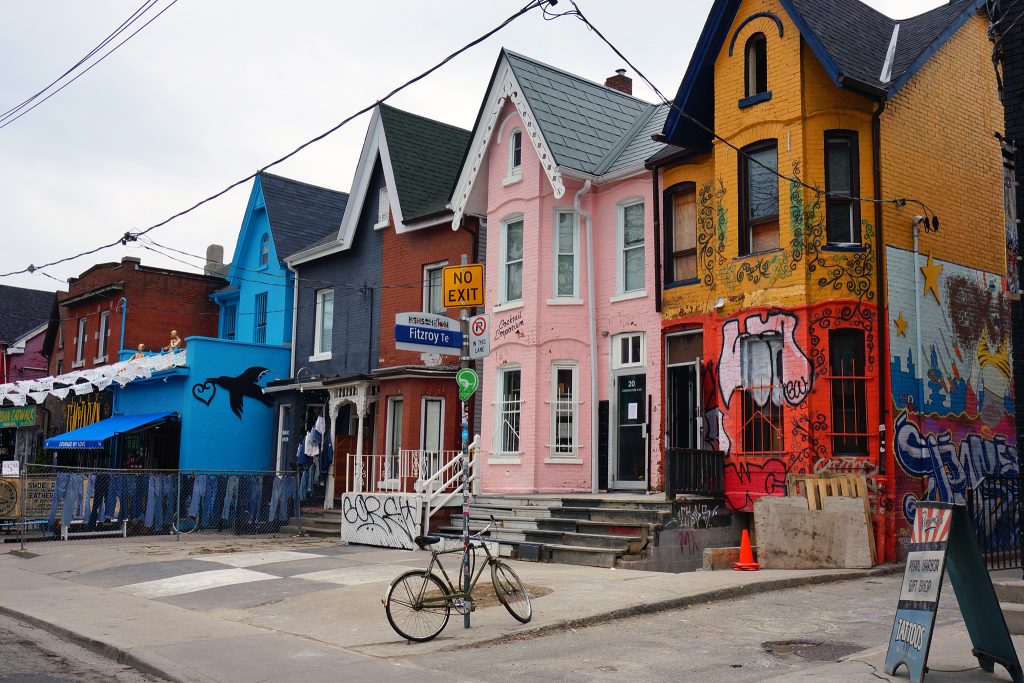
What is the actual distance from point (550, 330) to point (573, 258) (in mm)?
1636

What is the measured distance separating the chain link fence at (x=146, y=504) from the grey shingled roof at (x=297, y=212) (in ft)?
27.6

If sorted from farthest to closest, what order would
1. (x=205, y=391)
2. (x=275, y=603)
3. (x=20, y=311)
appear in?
(x=20, y=311), (x=205, y=391), (x=275, y=603)

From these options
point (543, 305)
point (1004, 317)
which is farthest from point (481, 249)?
point (1004, 317)

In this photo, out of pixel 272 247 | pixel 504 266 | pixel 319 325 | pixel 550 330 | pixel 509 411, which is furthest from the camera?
pixel 272 247

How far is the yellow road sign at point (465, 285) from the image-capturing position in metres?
11.8

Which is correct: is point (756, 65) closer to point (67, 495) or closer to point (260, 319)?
point (67, 495)

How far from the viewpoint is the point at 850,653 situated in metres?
9.10

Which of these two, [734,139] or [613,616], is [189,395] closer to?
[734,139]

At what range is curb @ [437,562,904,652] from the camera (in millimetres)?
10180

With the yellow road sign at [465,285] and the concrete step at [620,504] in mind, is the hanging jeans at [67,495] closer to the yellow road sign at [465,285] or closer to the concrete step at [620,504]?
the concrete step at [620,504]

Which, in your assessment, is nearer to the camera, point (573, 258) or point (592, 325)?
point (592, 325)

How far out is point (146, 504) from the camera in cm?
2250

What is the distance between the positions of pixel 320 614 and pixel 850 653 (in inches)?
239

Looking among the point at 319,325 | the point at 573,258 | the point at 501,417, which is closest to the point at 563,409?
the point at 501,417
